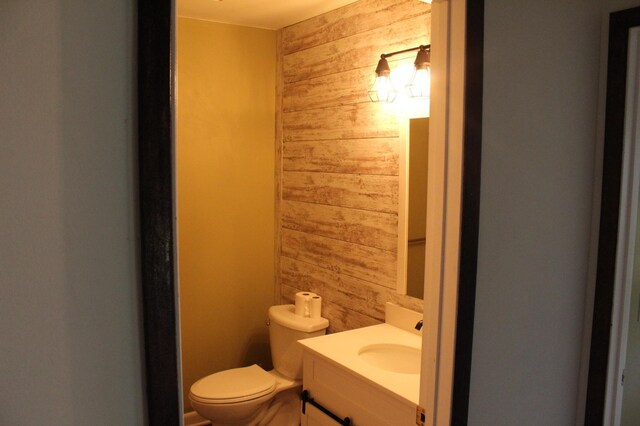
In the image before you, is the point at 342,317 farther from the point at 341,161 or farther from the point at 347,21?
the point at 347,21

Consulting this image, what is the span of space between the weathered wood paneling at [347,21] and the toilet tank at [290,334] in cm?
151

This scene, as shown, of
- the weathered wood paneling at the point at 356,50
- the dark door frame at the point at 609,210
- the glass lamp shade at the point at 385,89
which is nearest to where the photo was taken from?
the dark door frame at the point at 609,210

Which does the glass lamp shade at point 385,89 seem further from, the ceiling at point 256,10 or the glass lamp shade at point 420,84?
the ceiling at point 256,10

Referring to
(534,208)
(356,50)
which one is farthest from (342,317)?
(534,208)

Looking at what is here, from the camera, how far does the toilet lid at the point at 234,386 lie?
8.46ft

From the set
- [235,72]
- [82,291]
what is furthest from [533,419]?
[235,72]

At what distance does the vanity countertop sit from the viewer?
1868mm

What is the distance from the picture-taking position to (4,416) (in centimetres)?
78

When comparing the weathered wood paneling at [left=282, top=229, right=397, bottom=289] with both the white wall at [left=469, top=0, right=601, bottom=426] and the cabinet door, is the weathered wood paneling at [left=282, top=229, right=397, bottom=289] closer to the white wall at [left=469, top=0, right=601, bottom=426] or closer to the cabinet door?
the cabinet door

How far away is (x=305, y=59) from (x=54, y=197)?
7.74 ft

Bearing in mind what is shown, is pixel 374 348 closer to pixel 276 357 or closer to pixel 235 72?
pixel 276 357

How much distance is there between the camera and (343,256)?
2789mm

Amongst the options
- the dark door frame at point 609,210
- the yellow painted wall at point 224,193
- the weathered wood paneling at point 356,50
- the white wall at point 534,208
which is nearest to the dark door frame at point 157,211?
the white wall at point 534,208

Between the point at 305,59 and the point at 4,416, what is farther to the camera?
the point at 305,59
